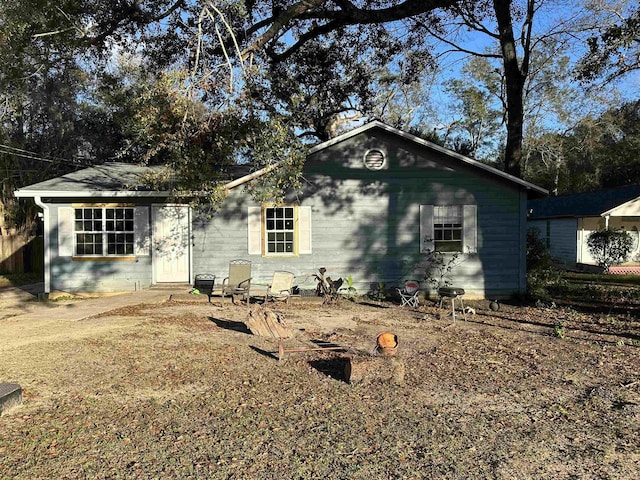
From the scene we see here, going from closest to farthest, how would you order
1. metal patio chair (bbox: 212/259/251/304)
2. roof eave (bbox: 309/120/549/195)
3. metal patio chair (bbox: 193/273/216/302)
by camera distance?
metal patio chair (bbox: 212/259/251/304)
roof eave (bbox: 309/120/549/195)
metal patio chair (bbox: 193/273/216/302)

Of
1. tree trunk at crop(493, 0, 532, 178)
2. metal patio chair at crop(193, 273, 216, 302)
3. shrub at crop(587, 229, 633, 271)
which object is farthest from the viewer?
shrub at crop(587, 229, 633, 271)

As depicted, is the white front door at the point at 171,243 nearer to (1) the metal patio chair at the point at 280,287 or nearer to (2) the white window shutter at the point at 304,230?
(1) the metal patio chair at the point at 280,287

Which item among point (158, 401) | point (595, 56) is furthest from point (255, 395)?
point (595, 56)

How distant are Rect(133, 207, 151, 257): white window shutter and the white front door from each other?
20 cm

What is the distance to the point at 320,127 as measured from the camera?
868 inches

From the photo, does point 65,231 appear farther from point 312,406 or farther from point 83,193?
point 312,406

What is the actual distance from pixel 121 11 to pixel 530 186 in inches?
463

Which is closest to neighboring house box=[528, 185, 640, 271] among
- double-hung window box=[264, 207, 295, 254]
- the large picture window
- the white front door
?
double-hung window box=[264, 207, 295, 254]

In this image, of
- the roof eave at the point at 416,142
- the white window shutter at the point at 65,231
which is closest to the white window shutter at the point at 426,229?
the roof eave at the point at 416,142

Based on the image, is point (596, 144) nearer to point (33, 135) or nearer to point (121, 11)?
point (121, 11)

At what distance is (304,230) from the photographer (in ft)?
41.1

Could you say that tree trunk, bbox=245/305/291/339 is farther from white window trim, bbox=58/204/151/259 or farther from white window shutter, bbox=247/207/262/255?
white window trim, bbox=58/204/151/259

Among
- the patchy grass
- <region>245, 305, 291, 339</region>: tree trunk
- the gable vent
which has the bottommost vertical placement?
<region>245, 305, 291, 339</region>: tree trunk

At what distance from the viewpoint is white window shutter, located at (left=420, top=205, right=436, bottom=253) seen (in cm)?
1260
